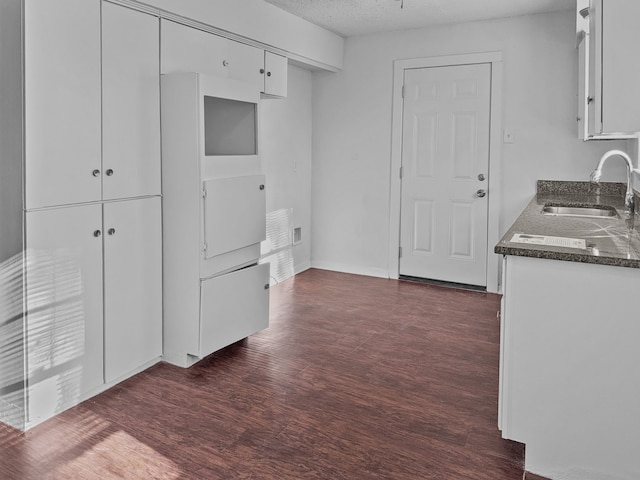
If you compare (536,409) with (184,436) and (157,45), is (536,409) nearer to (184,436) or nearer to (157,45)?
(184,436)

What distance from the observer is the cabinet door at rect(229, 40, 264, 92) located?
336 cm

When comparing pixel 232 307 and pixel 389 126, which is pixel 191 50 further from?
pixel 389 126

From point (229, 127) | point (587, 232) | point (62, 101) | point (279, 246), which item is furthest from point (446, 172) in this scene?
point (62, 101)

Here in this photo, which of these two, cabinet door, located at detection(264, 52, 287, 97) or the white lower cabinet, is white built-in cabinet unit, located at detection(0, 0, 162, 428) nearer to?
the white lower cabinet

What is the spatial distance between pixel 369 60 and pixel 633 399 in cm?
393

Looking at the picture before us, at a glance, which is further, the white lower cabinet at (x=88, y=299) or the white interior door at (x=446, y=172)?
the white interior door at (x=446, y=172)

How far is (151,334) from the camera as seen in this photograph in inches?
114

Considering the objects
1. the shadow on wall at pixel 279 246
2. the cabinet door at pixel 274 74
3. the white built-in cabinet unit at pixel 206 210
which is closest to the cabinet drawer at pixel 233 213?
the white built-in cabinet unit at pixel 206 210

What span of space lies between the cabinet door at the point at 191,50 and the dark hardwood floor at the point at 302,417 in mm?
1692

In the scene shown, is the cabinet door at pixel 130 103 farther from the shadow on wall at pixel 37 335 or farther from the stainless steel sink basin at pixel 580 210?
the stainless steel sink basin at pixel 580 210

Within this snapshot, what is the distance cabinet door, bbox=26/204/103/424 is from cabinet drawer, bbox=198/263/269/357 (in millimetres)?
568

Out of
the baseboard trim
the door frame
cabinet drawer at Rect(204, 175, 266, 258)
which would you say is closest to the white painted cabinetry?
cabinet drawer at Rect(204, 175, 266, 258)

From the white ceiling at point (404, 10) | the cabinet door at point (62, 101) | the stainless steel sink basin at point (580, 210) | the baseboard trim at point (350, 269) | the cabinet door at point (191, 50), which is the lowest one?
the baseboard trim at point (350, 269)

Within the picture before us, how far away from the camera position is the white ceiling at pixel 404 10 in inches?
155
